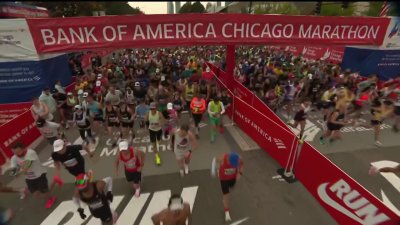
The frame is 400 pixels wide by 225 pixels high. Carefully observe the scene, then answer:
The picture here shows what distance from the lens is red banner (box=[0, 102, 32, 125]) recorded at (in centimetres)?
1045

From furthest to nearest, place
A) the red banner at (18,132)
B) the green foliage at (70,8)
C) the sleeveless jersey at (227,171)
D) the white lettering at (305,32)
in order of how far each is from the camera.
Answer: the green foliage at (70,8)
the white lettering at (305,32)
the red banner at (18,132)
the sleeveless jersey at (227,171)

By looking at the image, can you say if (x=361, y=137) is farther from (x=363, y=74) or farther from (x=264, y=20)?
(x=363, y=74)

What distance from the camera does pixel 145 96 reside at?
10.8 metres

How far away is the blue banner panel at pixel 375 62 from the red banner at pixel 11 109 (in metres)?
16.3

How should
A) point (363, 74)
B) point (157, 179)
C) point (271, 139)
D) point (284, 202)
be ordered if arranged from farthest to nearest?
point (363, 74) → point (271, 139) → point (157, 179) → point (284, 202)

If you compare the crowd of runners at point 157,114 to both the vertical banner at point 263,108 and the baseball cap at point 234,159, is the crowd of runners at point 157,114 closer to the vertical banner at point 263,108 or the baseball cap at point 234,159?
the baseball cap at point 234,159

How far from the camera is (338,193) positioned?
18.6 ft

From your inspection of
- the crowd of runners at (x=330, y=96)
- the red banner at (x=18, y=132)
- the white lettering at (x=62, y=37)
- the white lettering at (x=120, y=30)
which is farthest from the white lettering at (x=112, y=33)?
the crowd of runners at (x=330, y=96)

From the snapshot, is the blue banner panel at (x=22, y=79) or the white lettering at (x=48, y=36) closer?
the white lettering at (x=48, y=36)

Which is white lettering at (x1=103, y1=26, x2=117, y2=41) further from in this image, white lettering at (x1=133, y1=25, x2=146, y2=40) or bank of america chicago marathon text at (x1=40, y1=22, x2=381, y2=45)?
white lettering at (x1=133, y1=25, x2=146, y2=40)

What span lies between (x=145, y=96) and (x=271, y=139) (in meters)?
5.30

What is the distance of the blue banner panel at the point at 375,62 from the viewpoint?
45.8 feet

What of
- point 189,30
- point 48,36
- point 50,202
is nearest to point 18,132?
point 48,36

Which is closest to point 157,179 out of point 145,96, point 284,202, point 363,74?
point 284,202
